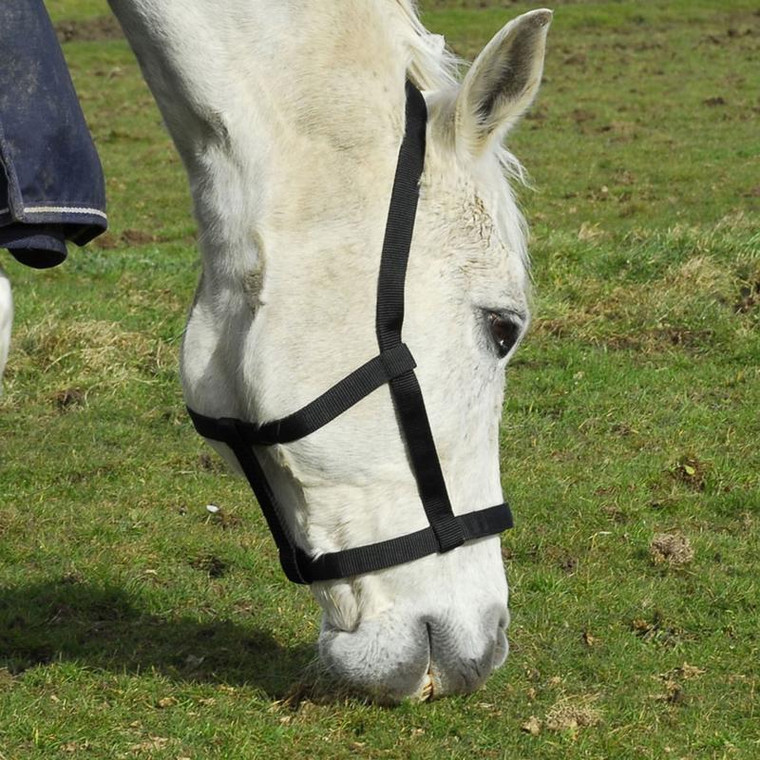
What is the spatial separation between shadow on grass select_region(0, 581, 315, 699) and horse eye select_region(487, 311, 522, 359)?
1.55m

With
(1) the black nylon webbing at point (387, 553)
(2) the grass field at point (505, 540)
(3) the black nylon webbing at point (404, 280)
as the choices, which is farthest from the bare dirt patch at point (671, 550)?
(3) the black nylon webbing at point (404, 280)

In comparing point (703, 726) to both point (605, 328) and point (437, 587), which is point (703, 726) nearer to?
point (437, 587)

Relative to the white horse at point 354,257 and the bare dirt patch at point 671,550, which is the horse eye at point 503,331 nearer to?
the white horse at point 354,257

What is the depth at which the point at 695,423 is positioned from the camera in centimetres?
684

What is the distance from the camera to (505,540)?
18.0 ft

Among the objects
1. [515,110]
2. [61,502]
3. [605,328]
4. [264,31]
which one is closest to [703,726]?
[515,110]

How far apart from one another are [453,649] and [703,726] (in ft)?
3.85

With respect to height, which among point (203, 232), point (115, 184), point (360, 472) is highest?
point (203, 232)

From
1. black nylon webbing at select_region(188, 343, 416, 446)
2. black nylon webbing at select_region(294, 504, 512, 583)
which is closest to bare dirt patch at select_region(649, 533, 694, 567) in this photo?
black nylon webbing at select_region(294, 504, 512, 583)

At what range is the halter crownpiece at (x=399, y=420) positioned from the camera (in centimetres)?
310

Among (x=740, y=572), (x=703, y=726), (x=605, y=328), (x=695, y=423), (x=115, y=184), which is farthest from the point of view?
(x=115, y=184)

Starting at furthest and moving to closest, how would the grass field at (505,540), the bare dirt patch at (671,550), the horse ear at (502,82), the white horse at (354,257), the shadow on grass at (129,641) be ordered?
the bare dirt patch at (671,550) → the shadow on grass at (129,641) → the grass field at (505,540) → the white horse at (354,257) → the horse ear at (502,82)

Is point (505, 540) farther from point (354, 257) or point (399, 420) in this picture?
point (354, 257)

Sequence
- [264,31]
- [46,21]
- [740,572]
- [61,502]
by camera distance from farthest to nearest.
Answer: [61,502] → [740,572] → [264,31] → [46,21]
